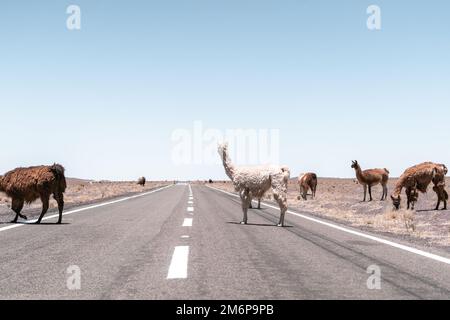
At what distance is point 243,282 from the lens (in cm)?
541

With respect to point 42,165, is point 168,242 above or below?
below

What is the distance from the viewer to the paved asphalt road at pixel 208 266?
4965mm

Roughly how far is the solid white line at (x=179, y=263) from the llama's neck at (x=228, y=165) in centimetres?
608

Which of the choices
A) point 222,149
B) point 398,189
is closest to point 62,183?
point 222,149

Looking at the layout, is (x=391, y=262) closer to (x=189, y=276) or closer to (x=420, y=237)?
Answer: (x=189, y=276)

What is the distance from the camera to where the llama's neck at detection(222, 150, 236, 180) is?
46.3 feet

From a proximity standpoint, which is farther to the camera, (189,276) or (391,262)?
(391,262)

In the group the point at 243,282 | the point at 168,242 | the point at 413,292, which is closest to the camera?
the point at 413,292

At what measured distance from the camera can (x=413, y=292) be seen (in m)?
5.05

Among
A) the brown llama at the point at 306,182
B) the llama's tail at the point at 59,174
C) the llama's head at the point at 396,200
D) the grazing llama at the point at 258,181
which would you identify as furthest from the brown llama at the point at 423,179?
the llama's tail at the point at 59,174
